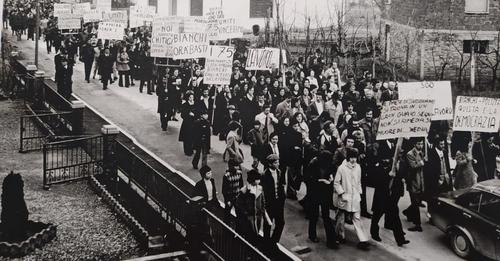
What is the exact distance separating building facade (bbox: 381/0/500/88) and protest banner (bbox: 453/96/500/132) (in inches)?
531

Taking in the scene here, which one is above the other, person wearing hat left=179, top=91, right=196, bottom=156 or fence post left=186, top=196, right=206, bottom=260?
person wearing hat left=179, top=91, right=196, bottom=156

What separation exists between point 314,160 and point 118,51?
15.1 meters

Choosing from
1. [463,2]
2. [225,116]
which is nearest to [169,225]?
[225,116]

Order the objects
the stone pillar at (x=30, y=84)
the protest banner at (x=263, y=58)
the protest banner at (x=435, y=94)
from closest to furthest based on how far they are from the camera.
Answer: the protest banner at (x=435, y=94)
the protest banner at (x=263, y=58)
the stone pillar at (x=30, y=84)

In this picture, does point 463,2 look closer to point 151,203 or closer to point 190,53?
point 190,53

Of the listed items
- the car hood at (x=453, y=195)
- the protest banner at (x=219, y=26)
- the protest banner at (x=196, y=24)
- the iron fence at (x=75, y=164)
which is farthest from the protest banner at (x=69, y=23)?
the car hood at (x=453, y=195)

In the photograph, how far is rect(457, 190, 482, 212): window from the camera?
35.5 feet

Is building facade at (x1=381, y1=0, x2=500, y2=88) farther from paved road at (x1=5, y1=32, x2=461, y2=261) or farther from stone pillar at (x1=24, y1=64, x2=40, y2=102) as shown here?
stone pillar at (x1=24, y1=64, x2=40, y2=102)

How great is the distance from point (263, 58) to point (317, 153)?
762cm

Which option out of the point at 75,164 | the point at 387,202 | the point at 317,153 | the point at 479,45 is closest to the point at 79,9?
the point at 75,164

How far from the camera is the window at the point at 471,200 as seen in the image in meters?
10.8

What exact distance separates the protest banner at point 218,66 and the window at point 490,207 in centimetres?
861

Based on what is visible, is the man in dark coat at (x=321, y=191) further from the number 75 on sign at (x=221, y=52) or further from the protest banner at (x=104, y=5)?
the protest banner at (x=104, y=5)

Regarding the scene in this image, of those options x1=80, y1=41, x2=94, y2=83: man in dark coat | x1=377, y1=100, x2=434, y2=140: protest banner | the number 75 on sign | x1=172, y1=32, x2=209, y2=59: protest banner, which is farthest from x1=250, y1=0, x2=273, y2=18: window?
x1=377, y1=100, x2=434, y2=140: protest banner
